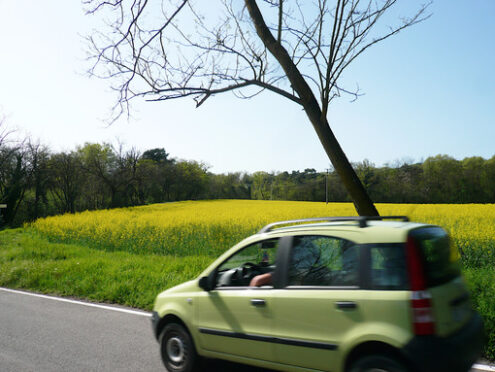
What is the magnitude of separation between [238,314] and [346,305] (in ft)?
3.68

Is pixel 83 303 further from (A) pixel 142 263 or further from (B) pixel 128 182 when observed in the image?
(B) pixel 128 182

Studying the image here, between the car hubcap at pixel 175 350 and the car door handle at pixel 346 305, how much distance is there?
1.91 meters

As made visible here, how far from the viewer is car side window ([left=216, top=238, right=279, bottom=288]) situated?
3.80 metres

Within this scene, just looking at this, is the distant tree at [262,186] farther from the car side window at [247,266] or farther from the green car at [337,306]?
the green car at [337,306]

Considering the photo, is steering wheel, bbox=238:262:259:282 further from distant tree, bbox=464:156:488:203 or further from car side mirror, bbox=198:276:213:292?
distant tree, bbox=464:156:488:203

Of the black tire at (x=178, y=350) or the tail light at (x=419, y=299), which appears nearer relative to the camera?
the tail light at (x=419, y=299)

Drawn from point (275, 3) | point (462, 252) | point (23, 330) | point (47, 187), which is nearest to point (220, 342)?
point (23, 330)

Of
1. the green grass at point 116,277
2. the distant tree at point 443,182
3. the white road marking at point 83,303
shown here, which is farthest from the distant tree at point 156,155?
the white road marking at point 83,303

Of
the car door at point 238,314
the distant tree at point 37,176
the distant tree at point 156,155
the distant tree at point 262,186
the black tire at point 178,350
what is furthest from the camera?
the distant tree at point 262,186

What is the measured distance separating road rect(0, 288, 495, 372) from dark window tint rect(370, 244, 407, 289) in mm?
1884

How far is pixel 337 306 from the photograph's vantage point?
302cm

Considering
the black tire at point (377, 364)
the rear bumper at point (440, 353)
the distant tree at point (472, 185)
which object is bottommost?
the black tire at point (377, 364)

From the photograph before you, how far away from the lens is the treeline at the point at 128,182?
39688 mm

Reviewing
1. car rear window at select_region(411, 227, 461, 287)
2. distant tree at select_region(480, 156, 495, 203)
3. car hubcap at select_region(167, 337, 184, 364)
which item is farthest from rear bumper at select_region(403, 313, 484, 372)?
distant tree at select_region(480, 156, 495, 203)
